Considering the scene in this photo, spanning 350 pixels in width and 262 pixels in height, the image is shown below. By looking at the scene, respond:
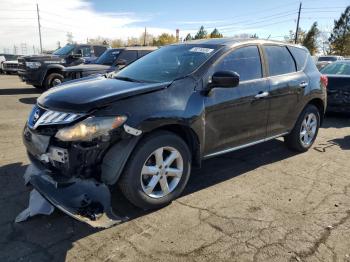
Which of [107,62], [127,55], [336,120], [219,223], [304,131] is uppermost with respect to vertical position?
[127,55]

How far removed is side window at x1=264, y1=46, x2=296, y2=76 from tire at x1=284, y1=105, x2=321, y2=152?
0.76 metres

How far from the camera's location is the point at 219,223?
367 cm

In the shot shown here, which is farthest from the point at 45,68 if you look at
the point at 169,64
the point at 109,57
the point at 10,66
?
the point at 10,66

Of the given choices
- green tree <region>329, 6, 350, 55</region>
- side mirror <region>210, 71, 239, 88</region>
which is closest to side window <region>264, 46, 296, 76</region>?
side mirror <region>210, 71, 239, 88</region>

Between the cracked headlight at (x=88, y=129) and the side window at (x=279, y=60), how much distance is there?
8.72 ft

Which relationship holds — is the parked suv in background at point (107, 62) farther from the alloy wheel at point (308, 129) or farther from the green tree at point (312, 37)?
the green tree at point (312, 37)

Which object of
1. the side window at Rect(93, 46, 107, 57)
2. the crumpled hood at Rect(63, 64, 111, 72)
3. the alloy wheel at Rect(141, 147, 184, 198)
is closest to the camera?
the alloy wheel at Rect(141, 147, 184, 198)

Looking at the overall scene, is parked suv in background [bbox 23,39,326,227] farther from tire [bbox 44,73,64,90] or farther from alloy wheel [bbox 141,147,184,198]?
tire [bbox 44,73,64,90]

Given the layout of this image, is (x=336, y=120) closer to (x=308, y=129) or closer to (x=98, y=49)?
(x=308, y=129)

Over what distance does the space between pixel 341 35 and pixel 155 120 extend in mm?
72711

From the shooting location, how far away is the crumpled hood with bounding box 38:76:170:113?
3.46 m

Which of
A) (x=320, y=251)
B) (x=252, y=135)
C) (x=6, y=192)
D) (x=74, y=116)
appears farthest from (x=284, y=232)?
(x=6, y=192)

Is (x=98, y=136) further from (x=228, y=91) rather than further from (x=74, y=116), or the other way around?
(x=228, y=91)

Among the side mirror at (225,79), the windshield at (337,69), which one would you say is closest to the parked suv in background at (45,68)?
the windshield at (337,69)
